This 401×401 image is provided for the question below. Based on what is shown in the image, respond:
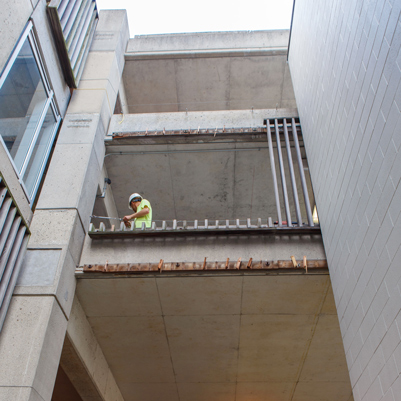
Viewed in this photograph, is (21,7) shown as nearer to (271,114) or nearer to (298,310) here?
(271,114)

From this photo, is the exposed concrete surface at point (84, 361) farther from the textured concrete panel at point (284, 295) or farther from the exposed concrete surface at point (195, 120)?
the exposed concrete surface at point (195, 120)

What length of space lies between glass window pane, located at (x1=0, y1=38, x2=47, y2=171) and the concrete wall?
489cm

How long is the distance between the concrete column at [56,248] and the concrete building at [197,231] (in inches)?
1.1

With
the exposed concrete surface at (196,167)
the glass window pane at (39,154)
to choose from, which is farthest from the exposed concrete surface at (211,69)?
the glass window pane at (39,154)

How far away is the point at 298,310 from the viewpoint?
6.98 metres

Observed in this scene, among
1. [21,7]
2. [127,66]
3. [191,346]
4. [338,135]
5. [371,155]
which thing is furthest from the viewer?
[127,66]

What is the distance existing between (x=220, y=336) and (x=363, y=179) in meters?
4.13

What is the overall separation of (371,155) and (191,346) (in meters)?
5.02

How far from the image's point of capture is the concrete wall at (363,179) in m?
4.18

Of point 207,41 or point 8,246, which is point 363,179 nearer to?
point 8,246

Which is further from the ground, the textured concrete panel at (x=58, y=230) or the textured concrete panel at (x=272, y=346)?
the textured concrete panel at (x=58, y=230)

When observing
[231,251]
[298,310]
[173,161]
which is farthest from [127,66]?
[298,310]

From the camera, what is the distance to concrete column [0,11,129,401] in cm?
508

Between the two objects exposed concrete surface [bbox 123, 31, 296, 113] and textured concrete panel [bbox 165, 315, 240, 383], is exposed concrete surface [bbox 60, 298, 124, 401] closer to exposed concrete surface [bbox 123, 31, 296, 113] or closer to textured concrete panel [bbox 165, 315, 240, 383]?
textured concrete panel [bbox 165, 315, 240, 383]
